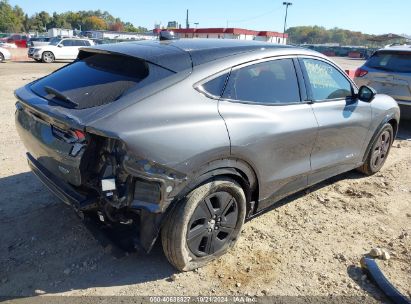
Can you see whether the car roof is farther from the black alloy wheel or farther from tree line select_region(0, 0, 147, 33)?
tree line select_region(0, 0, 147, 33)

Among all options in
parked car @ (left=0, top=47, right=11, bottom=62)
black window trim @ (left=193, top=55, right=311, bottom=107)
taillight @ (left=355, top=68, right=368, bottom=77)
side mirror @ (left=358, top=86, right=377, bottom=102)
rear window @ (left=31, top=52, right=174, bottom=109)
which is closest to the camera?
rear window @ (left=31, top=52, right=174, bottom=109)

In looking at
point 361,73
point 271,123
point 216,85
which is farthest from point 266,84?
point 361,73

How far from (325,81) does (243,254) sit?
79.5 inches

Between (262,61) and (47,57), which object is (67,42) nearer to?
(47,57)

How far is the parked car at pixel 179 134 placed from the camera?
2605mm

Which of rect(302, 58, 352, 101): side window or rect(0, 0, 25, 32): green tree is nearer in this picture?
rect(302, 58, 352, 101): side window

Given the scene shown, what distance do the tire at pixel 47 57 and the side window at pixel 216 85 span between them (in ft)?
75.7

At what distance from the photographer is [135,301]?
281 cm

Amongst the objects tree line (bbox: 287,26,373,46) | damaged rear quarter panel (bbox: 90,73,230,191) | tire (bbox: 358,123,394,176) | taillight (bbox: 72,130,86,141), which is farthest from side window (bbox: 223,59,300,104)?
tree line (bbox: 287,26,373,46)

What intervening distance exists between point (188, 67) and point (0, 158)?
3580mm

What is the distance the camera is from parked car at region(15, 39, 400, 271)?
103 inches

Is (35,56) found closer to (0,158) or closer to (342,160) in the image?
(0,158)

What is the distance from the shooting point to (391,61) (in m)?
7.83

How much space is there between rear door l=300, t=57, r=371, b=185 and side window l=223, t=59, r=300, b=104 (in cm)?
24
